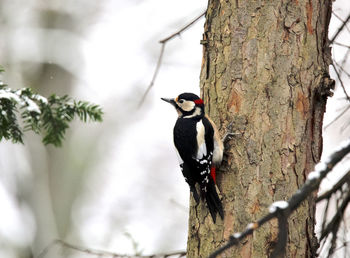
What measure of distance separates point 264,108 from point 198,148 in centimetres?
60

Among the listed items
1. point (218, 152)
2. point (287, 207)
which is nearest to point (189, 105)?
point (218, 152)

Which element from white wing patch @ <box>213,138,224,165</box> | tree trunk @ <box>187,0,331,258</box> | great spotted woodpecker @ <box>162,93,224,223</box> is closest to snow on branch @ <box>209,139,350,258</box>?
tree trunk @ <box>187,0,331,258</box>

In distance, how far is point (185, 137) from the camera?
333 cm

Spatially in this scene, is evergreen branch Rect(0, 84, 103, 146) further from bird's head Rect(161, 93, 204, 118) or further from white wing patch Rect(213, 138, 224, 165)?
white wing patch Rect(213, 138, 224, 165)

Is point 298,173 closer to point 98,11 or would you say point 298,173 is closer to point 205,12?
point 205,12

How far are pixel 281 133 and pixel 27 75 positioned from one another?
6.84m

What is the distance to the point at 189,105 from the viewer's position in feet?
11.2

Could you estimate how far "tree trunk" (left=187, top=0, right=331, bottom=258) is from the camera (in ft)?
8.92

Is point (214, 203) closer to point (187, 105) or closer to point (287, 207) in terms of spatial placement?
point (187, 105)

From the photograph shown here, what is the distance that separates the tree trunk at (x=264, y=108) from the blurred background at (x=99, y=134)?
5474 millimetres

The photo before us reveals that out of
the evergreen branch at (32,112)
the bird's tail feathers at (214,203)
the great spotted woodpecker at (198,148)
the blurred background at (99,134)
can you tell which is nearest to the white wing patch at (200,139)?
the great spotted woodpecker at (198,148)

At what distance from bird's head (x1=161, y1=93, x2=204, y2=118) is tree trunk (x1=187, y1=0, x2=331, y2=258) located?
0.15 meters

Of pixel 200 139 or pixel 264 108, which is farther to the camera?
pixel 200 139

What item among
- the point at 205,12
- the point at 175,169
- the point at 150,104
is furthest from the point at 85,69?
the point at 205,12
